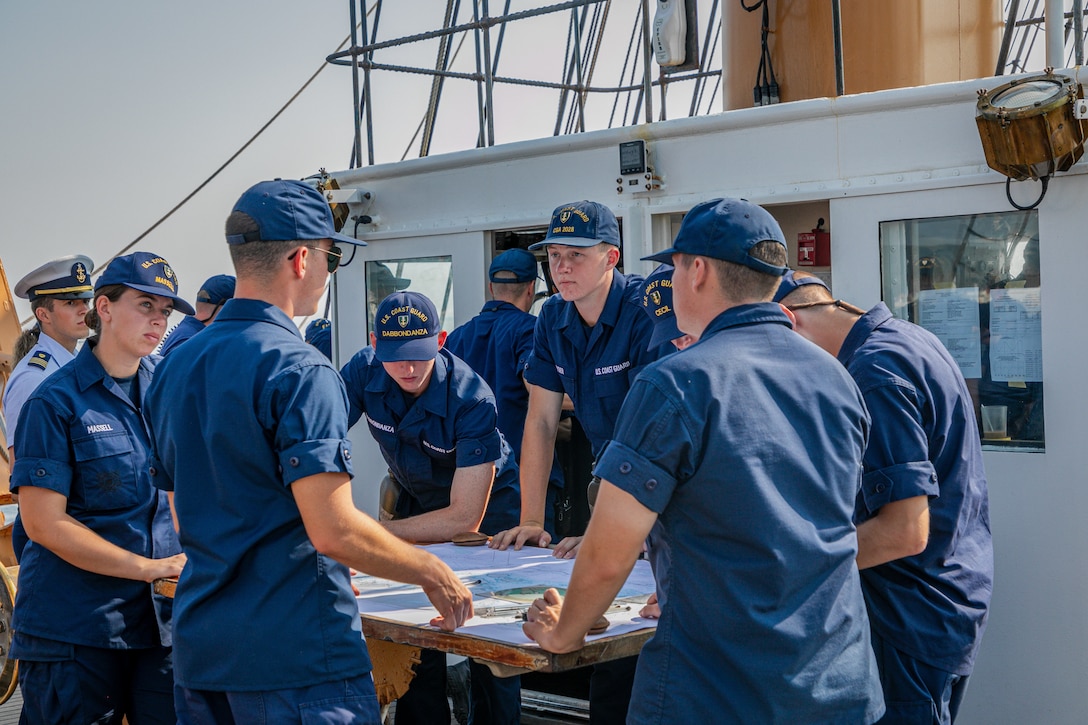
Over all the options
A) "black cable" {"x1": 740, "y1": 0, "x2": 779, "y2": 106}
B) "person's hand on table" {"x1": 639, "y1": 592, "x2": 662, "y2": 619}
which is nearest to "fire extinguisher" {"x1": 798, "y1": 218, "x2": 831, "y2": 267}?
Answer: "black cable" {"x1": 740, "y1": 0, "x2": 779, "y2": 106}

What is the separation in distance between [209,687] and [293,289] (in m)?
0.83

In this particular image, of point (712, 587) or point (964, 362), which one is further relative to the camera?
point (964, 362)

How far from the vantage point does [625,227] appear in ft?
16.2

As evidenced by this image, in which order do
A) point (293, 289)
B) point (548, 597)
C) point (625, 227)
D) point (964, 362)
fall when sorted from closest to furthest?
point (293, 289), point (548, 597), point (964, 362), point (625, 227)

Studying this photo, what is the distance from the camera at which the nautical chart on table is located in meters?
2.65

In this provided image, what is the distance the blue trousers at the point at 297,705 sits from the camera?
217 cm

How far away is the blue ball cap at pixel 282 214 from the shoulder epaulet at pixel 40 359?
1.94 m

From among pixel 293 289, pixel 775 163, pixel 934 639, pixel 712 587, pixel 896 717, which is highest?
pixel 775 163

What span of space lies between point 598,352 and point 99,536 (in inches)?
75.1

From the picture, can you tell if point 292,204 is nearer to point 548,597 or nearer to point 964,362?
point 548,597

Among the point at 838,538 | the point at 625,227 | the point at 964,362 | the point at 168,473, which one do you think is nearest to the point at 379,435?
the point at 625,227

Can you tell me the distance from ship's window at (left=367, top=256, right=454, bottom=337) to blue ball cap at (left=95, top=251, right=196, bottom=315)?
2.54 metres

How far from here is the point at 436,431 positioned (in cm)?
406

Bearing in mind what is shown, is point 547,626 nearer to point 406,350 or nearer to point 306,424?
point 306,424
